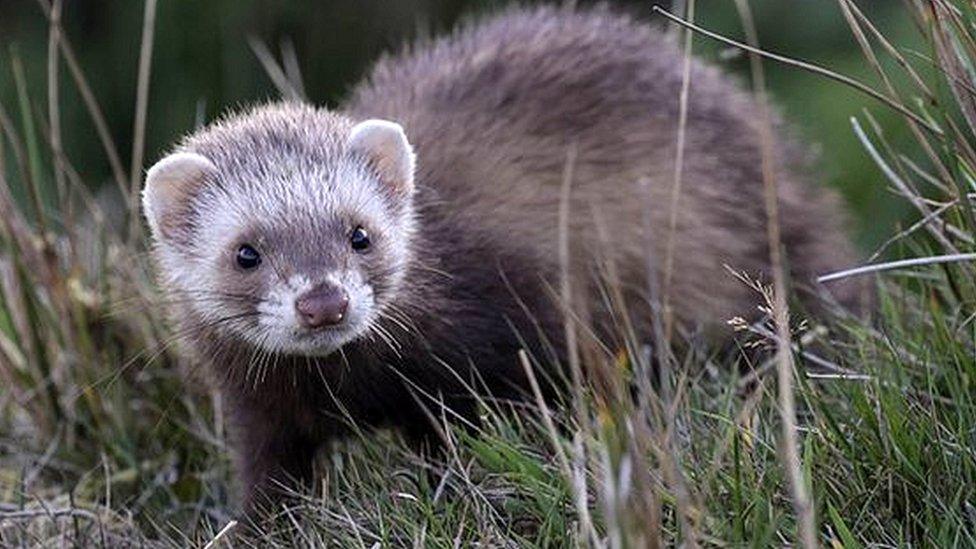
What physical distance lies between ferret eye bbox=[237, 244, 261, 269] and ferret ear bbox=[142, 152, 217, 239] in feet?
0.81

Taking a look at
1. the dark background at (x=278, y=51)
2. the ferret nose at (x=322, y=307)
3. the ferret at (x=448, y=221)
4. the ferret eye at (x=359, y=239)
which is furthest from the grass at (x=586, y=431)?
the dark background at (x=278, y=51)

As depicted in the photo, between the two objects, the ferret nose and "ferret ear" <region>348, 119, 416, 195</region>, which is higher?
"ferret ear" <region>348, 119, 416, 195</region>

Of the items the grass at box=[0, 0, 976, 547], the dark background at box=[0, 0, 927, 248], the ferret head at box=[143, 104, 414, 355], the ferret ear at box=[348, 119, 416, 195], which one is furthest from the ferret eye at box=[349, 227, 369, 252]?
the dark background at box=[0, 0, 927, 248]

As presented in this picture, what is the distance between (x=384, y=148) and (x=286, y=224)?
0.41m

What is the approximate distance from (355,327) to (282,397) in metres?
0.57

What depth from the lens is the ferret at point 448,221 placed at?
4.36 meters

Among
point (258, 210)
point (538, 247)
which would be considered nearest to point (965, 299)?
point (538, 247)

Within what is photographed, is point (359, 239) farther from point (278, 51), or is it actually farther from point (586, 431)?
point (278, 51)

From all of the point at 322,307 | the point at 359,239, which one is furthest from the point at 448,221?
the point at 322,307

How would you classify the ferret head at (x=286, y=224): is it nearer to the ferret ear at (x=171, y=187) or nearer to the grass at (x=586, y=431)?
the ferret ear at (x=171, y=187)

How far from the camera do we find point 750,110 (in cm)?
588

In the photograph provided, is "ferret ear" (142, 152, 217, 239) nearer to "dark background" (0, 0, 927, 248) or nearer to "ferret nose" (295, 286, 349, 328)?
"ferret nose" (295, 286, 349, 328)

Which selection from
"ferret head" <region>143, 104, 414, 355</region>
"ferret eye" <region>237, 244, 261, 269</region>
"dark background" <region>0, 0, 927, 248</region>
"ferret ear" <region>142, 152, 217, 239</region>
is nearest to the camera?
"ferret head" <region>143, 104, 414, 355</region>

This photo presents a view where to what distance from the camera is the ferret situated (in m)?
4.36
